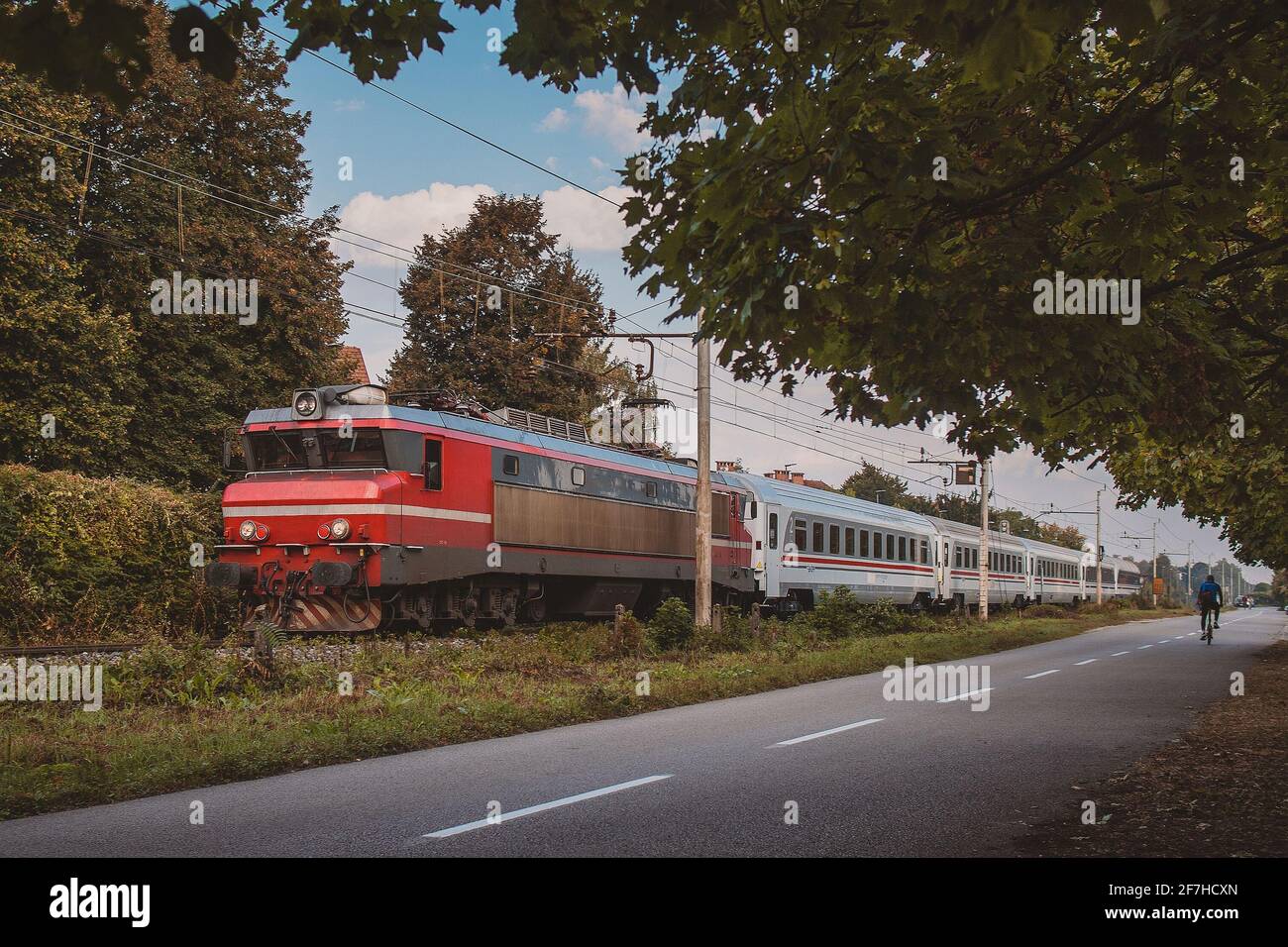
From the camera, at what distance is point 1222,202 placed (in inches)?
301

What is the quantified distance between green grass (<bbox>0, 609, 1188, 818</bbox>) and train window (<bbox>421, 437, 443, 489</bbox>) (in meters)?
2.92

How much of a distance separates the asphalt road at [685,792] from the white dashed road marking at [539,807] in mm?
23

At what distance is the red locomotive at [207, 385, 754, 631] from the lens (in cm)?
1973

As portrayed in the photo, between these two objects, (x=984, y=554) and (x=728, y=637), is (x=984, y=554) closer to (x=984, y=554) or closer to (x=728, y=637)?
(x=984, y=554)

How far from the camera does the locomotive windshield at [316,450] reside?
67.1 ft

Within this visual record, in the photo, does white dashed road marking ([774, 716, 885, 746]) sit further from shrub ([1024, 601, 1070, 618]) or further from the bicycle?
shrub ([1024, 601, 1070, 618])

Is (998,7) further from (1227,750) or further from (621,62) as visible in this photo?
(1227,750)

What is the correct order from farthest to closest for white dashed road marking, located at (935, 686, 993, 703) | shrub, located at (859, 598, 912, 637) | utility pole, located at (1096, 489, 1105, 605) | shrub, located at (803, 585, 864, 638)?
utility pole, located at (1096, 489, 1105, 605)
shrub, located at (859, 598, 912, 637)
shrub, located at (803, 585, 864, 638)
white dashed road marking, located at (935, 686, 993, 703)

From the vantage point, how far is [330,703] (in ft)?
41.1

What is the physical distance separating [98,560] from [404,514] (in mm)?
5239

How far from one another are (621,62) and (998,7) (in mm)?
2560

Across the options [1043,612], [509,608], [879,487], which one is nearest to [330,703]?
[509,608]

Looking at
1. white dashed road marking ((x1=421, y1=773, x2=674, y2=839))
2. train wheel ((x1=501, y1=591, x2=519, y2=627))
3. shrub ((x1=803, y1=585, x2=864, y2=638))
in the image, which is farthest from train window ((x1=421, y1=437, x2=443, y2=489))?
white dashed road marking ((x1=421, y1=773, x2=674, y2=839))

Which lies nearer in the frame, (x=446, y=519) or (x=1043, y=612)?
(x=446, y=519)
